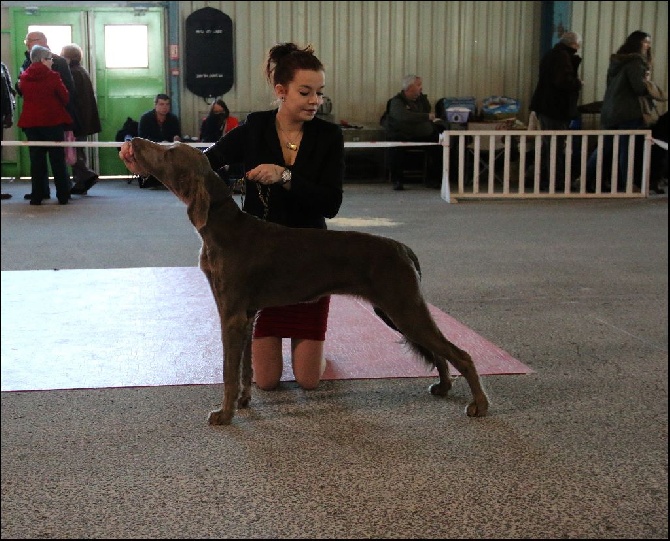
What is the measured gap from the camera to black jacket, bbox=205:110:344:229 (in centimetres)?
212

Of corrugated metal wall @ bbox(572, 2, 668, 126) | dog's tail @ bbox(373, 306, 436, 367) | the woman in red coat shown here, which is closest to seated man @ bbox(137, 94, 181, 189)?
the woman in red coat

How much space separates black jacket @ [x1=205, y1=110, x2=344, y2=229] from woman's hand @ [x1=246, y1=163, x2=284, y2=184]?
0.50 feet

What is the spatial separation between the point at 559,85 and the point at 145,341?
620 centimetres

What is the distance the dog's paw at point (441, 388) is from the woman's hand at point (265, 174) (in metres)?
0.78

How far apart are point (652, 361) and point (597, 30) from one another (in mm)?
8493

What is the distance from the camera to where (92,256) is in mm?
4805

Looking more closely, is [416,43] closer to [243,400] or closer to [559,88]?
[559,88]

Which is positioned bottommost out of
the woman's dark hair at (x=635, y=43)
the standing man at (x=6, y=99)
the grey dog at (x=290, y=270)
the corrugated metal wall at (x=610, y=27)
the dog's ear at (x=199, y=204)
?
the grey dog at (x=290, y=270)

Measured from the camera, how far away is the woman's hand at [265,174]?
6.11 ft

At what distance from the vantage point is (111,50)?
10203 mm

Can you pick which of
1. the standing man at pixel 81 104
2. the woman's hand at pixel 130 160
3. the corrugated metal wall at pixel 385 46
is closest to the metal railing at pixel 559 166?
the corrugated metal wall at pixel 385 46

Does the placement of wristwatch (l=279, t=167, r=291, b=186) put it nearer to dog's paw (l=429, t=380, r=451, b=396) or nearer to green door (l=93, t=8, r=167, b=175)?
dog's paw (l=429, t=380, r=451, b=396)

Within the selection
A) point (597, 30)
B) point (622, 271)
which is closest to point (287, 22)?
point (597, 30)

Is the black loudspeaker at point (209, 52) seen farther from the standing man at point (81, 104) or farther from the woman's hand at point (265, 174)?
the woman's hand at point (265, 174)
